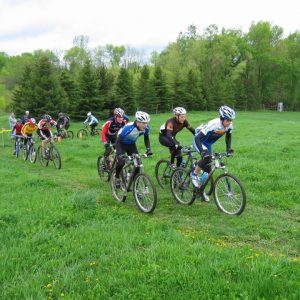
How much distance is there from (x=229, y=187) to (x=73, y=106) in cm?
3733

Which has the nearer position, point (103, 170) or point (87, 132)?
point (103, 170)

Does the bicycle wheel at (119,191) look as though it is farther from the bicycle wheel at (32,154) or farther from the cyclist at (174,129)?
the bicycle wheel at (32,154)

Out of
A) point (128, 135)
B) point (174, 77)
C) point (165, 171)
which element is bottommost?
point (165, 171)

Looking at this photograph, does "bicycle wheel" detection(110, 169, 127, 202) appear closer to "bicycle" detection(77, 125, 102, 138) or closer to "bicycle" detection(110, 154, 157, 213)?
"bicycle" detection(110, 154, 157, 213)

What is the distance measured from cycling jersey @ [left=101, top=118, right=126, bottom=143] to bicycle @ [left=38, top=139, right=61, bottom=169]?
410 cm

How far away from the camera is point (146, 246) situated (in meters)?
5.73

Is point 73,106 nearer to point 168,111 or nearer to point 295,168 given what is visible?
point 168,111

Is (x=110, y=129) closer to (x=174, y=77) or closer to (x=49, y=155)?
(x=49, y=155)

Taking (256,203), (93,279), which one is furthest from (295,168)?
(93,279)

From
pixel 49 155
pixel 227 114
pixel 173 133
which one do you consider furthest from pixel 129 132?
pixel 49 155

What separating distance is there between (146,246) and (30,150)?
13.6m

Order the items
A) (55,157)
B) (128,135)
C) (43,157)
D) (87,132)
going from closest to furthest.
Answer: (128,135), (55,157), (43,157), (87,132)

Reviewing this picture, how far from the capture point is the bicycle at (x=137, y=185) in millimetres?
8312

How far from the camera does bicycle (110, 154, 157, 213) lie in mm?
8312
